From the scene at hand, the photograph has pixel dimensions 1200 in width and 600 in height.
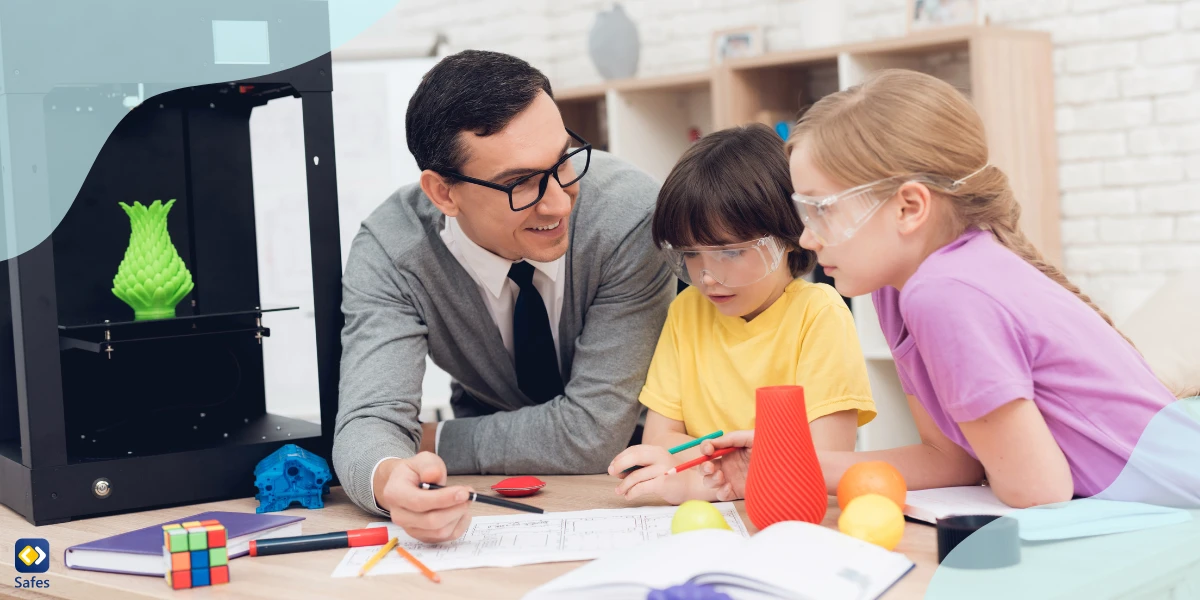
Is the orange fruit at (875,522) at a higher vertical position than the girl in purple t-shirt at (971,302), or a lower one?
lower

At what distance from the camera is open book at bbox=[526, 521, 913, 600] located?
0.89 metres

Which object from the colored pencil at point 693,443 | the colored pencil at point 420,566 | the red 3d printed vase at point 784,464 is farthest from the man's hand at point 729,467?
the colored pencil at point 420,566

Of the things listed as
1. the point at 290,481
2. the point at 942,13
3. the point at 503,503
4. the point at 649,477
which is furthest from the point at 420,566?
the point at 942,13

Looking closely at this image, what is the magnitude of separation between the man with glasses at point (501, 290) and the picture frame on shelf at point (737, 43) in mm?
1938

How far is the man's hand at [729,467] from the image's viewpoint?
4.22ft

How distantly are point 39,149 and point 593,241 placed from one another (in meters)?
0.75

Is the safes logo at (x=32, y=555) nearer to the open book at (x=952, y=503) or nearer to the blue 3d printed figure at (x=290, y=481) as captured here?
the blue 3d printed figure at (x=290, y=481)

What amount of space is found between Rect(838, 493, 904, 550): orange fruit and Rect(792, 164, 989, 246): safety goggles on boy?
286 millimetres

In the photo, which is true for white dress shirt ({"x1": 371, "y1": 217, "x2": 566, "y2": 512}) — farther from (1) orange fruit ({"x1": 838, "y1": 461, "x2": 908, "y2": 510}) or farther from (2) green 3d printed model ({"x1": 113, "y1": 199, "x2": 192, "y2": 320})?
(1) orange fruit ({"x1": 838, "y1": 461, "x2": 908, "y2": 510})

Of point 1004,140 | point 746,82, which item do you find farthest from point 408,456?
point 746,82

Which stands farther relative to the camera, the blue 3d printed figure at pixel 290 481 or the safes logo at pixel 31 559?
the blue 3d printed figure at pixel 290 481

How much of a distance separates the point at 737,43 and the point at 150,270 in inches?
98.3

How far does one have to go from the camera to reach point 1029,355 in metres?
1.06

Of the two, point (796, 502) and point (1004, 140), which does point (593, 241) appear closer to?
point (796, 502)
